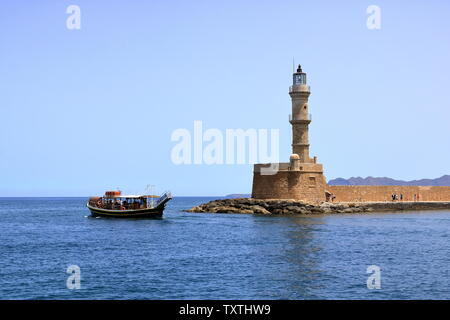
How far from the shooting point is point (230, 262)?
74.7ft

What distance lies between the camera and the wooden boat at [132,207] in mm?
46344

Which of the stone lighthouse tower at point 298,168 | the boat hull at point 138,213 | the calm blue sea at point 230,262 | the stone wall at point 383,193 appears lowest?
the calm blue sea at point 230,262

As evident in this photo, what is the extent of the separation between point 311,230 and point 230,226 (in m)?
6.55

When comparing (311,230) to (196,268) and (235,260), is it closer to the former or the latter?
(235,260)

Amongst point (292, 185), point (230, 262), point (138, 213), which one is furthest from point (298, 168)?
point (230, 262)

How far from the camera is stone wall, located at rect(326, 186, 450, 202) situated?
5491 centimetres

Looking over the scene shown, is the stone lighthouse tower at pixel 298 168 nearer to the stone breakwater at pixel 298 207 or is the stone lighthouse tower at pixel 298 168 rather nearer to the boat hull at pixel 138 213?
the stone breakwater at pixel 298 207

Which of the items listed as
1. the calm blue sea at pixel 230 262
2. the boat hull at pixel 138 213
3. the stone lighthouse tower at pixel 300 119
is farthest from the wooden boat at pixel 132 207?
the stone lighthouse tower at pixel 300 119

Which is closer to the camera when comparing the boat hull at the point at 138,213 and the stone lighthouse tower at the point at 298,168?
the boat hull at the point at 138,213

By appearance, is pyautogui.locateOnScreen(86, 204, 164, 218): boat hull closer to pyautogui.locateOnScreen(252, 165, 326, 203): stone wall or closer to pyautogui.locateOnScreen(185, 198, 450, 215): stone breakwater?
pyautogui.locateOnScreen(185, 198, 450, 215): stone breakwater

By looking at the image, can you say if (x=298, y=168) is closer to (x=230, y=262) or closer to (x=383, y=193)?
(x=383, y=193)

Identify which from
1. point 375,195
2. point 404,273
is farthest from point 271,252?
point 375,195

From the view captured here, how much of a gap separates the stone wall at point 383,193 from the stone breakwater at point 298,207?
106 cm
